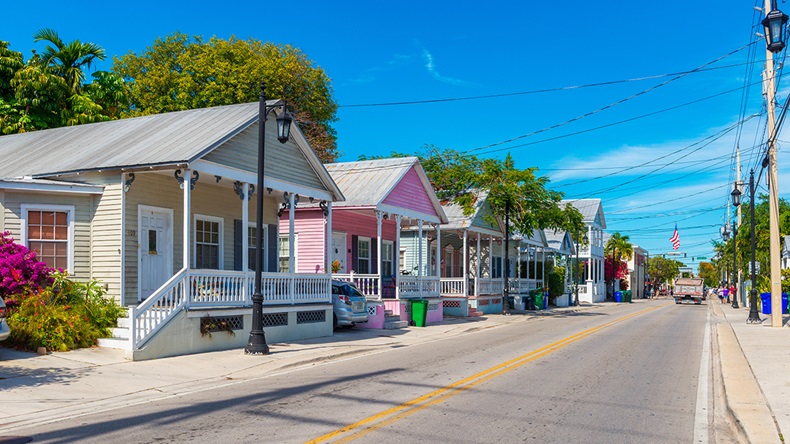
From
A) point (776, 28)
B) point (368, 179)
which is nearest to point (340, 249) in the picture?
point (368, 179)

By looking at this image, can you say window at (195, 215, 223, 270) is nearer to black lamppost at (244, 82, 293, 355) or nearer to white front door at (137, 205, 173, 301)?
white front door at (137, 205, 173, 301)

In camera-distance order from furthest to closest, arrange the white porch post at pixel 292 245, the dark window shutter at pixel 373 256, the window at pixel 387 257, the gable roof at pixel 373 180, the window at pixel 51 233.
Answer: the window at pixel 387 257
the dark window shutter at pixel 373 256
the gable roof at pixel 373 180
the white porch post at pixel 292 245
the window at pixel 51 233

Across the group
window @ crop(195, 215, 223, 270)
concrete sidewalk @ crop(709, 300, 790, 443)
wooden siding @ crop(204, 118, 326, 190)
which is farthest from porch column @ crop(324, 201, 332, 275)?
concrete sidewalk @ crop(709, 300, 790, 443)

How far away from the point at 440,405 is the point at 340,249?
1800cm

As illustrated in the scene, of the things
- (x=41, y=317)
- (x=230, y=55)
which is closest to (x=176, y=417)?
(x=41, y=317)

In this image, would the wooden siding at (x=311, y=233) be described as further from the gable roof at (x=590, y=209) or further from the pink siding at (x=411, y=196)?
the gable roof at (x=590, y=209)

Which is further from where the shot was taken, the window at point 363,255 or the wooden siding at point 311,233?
the window at point 363,255

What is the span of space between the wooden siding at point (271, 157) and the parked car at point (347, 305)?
3.23 metres

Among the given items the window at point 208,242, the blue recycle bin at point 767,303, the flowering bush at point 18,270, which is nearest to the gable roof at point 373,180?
the window at point 208,242

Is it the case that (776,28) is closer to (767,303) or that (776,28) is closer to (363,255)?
(363,255)

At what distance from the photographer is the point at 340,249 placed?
2758cm

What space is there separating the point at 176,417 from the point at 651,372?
359 inches

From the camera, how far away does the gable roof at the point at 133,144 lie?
1612 cm

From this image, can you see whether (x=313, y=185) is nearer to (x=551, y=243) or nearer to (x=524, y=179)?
(x=524, y=179)
